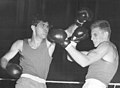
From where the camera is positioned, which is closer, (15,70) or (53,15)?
(15,70)

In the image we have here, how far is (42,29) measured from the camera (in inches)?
119

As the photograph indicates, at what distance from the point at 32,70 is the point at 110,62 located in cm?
74

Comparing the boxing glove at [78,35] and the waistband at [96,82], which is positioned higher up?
the boxing glove at [78,35]

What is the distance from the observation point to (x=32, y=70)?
2939 millimetres

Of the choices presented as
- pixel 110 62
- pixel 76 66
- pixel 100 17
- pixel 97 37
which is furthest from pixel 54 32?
pixel 100 17

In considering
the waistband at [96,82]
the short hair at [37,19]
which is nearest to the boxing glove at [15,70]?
the short hair at [37,19]

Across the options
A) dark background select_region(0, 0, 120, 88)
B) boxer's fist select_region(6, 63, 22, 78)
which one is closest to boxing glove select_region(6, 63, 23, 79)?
boxer's fist select_region(6, 63, 22, 78)

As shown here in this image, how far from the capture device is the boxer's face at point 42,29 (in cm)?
302

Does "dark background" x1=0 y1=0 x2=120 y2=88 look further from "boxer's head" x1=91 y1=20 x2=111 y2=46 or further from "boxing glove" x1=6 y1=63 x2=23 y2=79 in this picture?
"boxer's head" x1=91 y1=20 x2=111 y2=46

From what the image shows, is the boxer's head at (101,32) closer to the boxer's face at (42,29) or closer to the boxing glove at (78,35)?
the boxing glove at (78,35)

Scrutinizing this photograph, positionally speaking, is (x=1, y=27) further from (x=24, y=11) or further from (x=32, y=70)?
(x=32, y=70)

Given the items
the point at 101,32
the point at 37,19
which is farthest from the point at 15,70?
the point at 101,32

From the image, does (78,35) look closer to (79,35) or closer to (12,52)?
(79,35)

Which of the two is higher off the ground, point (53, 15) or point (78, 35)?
point (78, 35)
